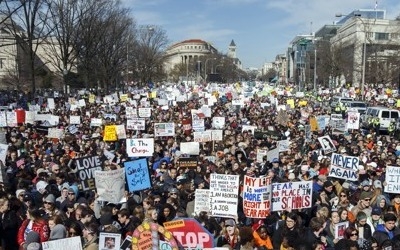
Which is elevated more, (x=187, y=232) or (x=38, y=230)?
(x=187, y=232)

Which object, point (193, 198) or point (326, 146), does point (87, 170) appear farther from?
point (326, 146)

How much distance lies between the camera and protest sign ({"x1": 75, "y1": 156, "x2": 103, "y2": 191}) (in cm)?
1109

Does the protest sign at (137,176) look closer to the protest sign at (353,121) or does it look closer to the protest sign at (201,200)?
the protest sign at (201,200)

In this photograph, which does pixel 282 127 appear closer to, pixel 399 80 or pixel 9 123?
pixel 9 123

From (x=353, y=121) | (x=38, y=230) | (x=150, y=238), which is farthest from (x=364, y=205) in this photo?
(x=353, y=121)

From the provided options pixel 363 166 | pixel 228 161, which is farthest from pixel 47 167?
pixel 363 166

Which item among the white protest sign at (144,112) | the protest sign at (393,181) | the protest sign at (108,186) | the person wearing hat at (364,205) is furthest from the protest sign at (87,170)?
the white protest sign at (144,112)

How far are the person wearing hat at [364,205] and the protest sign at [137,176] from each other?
3896mm

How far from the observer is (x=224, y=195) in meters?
9.45

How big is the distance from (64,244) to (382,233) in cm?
432

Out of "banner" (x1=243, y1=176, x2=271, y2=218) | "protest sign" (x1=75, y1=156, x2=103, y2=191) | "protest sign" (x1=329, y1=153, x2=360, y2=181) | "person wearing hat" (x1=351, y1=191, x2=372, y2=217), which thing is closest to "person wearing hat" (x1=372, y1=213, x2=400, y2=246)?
"person wearing hat" (x1=351, y1=191, x2=372, y2=217)

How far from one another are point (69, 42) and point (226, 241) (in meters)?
42.1

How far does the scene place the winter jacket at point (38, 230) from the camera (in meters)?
7.77

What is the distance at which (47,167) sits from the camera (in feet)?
44.6
